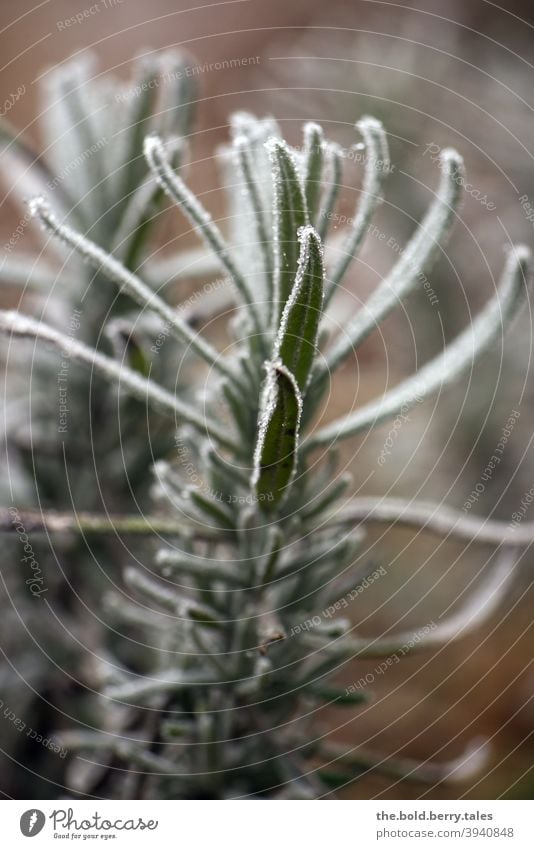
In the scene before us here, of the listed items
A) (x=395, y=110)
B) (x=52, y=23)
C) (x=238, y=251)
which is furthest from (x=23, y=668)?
(x=52, y=23)

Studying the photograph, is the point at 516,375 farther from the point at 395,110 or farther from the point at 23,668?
the point at 23,668

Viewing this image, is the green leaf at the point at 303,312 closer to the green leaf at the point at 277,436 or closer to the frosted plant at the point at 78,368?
the green leaf at the point at 277,436

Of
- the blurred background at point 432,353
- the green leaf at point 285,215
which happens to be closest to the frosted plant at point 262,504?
the green leaf at point 285,215

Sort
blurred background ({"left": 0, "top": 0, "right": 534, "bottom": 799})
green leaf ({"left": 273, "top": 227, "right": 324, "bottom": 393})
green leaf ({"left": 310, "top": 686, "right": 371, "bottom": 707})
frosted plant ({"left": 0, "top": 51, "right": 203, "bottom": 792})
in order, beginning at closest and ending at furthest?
green leaf ({"left": 273, "top": 227, "right": 324, "bottom": 393})
green leaf ({"left": 310, "top": 686, "right": 371, "bottom": 707})
frosted plant ({"left": 0, "top": 51, "right": 203, "bottom": 792})
blurred background ({"left": 0, "top": 0, "right": 534, "bottom": 799})
